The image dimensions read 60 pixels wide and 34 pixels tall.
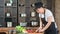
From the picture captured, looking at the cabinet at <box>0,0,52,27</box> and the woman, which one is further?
the cabinet at <box>0,0,52,27</box>

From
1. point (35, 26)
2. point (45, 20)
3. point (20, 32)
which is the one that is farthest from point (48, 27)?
point (35, 26)

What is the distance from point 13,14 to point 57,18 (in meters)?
1.55

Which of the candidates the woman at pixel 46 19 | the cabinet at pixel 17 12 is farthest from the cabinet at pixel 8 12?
the woman at pixel 46 19

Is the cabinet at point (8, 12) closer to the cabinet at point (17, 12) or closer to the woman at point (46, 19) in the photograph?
the cabinet at point (17, 12)

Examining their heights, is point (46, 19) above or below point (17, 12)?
below

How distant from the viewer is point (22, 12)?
7102mm

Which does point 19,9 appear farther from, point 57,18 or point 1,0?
point 57,18

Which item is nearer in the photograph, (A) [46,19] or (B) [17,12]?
(A) [46,19]

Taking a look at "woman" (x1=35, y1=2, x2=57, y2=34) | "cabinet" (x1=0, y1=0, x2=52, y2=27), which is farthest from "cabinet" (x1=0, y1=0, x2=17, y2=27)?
"woman" (x1=35, y1=2, x2=57, y2=34)

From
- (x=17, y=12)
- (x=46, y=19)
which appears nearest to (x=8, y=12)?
(x=17, y=12)

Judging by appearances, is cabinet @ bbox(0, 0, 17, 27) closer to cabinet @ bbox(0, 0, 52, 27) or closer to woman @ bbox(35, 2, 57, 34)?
cabinet @ bbox(0, 0, 52, 27)

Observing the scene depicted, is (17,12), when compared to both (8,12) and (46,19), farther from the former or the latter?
(46,19)

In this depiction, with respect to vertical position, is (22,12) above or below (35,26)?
above

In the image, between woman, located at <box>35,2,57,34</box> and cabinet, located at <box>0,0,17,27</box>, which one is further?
cabinet, located at <box>0,0,17,27</box>
